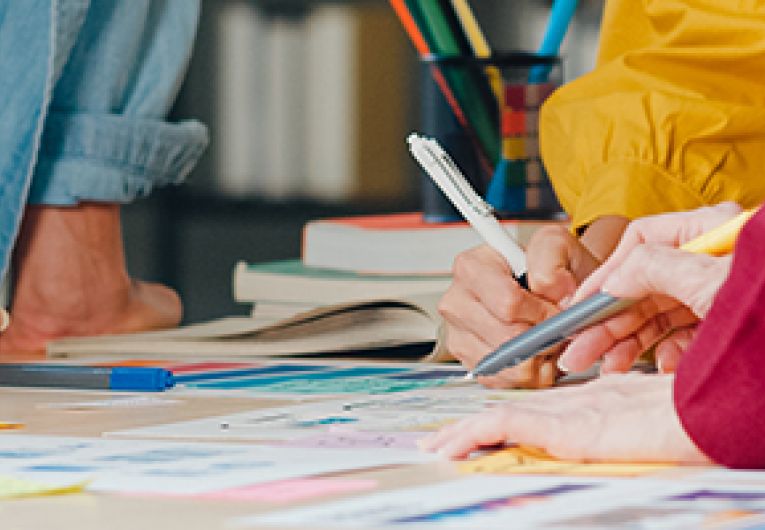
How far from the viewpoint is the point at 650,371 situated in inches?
42.6

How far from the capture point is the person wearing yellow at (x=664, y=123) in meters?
1.21

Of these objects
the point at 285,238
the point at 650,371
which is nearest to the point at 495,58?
the point at 650,371

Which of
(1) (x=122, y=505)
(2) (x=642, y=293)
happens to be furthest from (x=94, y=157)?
(1) (x=122, y=505)

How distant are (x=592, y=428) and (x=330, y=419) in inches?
7.2

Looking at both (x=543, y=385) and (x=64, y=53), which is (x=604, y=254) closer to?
(x=543, y=385)

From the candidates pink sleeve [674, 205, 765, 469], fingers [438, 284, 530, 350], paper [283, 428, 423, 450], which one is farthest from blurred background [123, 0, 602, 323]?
pink sleeve [674, 205, 765, 469]

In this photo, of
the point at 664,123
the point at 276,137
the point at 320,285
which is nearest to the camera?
the point at 664,123

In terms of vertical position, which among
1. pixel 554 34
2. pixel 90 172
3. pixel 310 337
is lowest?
pixel 310 337

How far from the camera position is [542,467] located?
0.67 metres

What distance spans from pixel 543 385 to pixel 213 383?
20cm

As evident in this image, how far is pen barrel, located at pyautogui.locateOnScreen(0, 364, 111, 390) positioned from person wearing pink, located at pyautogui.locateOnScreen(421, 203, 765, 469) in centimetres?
34

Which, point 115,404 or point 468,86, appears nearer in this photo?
point 115,404

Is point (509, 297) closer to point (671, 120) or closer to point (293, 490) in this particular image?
point (671, 120)

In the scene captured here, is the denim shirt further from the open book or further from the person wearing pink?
the person wearing pink
